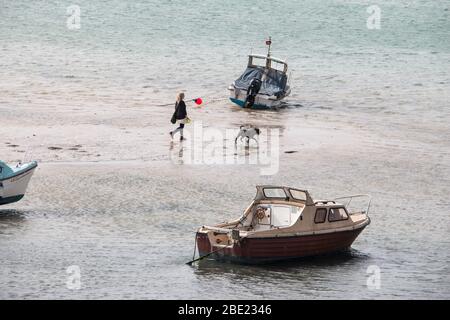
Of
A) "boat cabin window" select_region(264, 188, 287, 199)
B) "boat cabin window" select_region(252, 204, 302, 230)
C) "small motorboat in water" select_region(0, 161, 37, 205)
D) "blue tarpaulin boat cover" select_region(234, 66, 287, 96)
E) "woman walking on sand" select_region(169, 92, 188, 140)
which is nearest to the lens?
"boat cabin window" select_region(252, 204, 302, 230)

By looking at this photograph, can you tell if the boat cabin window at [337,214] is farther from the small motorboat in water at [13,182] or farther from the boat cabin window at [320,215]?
the small motorboat in water at [13,182]

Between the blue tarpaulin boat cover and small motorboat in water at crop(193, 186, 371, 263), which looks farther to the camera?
the blue tarpaulin boat cover

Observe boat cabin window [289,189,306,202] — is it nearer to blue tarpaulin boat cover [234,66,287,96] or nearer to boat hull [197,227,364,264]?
boat hull [197,227,364,264]

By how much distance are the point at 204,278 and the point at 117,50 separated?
158 feet

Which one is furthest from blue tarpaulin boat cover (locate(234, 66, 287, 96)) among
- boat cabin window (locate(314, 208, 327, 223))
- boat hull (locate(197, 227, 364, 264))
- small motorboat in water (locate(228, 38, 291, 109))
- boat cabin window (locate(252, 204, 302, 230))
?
boat hull (locate(197, 227, 364, 264))

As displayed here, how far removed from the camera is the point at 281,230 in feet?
92.9

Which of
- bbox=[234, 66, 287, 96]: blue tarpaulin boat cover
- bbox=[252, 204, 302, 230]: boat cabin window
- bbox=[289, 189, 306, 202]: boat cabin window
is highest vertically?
bbox=[234, 66, 287, 96]: blue tarpaulin boat cover

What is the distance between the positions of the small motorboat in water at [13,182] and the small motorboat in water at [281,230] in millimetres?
6598

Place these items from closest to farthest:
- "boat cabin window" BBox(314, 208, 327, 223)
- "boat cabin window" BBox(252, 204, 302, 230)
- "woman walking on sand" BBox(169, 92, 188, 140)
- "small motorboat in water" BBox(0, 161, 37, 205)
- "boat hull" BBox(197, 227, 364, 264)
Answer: "boat hull" BBox(197, 227, 364, 264) → "boat cabin window" BBox(314, 208, 327, 223) → "boat cabin window" BBox(252, 204, 302, 230) → "small motorboat in water" BBox(0, 161, 37, 205) → "woman walking on sand" BBox(169, 92, 188, 140)

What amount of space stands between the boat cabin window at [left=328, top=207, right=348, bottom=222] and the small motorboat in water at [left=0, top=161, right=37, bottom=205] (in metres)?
9.26

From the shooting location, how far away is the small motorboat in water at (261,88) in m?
49.8

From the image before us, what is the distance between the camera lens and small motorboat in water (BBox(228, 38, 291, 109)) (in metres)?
49.8

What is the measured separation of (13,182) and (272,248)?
331 inches
